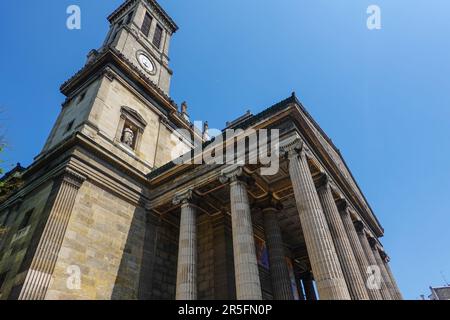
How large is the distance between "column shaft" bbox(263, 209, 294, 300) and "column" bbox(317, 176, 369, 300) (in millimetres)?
3372

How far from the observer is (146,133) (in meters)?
24.5

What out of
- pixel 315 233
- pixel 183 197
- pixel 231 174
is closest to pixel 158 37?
pixel 183 197

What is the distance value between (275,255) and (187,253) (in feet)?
17.7

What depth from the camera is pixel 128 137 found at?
22.6 m

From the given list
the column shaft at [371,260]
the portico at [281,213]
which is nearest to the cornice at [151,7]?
the portico at [281,213]

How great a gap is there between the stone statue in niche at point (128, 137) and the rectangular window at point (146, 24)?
15.9 metres

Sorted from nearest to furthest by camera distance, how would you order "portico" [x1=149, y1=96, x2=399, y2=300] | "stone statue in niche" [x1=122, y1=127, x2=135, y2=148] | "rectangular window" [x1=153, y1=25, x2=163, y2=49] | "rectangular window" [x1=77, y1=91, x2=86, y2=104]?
"portico" [x1=149, y1=96, x2=399, y2=300] → "stone statue in niche" [x1=122, y1=127, x2=135, y2=148] → "rectangular window" [x1=77, y1=91, x2=86, y2=104] → "rectangular window" [x1=153, y1=25, x2=163, y2=49]

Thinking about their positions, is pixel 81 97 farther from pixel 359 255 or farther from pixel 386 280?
pixel 386 280

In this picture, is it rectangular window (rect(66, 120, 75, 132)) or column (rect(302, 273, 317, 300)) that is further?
column (rect(302, 273, 317, 300))

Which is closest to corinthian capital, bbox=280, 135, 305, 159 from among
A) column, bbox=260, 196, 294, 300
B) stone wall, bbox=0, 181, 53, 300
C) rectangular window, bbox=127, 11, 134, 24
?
column, bbox=260, 196, 294, 300

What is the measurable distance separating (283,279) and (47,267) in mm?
11846

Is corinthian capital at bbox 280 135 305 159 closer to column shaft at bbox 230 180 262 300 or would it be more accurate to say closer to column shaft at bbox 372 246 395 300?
column shaft at bbox 230 180 262 300

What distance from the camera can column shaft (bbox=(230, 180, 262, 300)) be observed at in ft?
41.3
